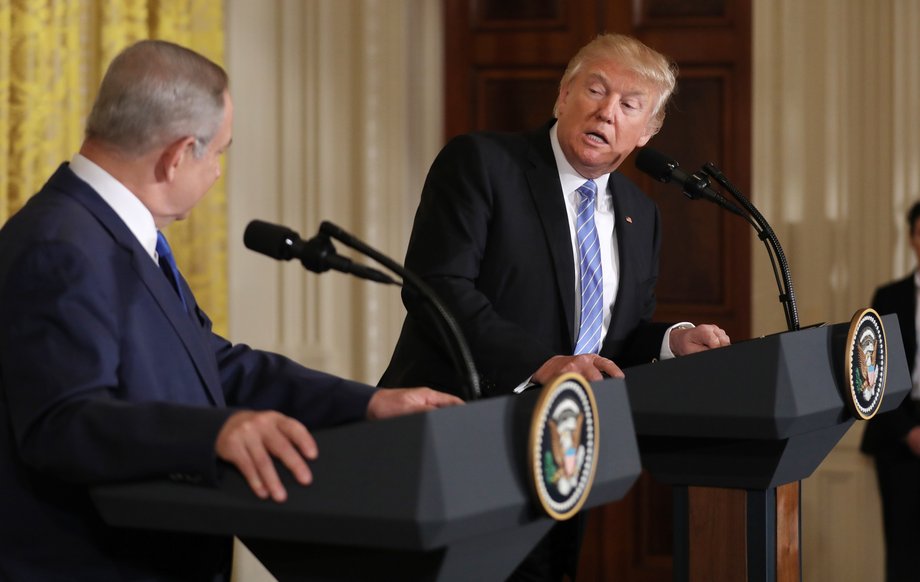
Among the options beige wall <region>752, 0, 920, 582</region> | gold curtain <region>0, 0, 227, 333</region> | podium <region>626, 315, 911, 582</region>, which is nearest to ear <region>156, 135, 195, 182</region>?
podium <region>626, 315, 911, 582</region>

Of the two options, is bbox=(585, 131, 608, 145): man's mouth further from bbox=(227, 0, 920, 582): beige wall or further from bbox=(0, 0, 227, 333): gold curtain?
bbox=(227, 0, 920, 582): beige wall

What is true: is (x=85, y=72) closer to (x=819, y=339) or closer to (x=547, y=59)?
(x=547, y=59)

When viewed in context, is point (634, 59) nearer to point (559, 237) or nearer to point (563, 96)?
point (563, 96)

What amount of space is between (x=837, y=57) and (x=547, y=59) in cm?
126

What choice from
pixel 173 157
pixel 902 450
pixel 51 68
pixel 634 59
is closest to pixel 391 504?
pixel 173 157

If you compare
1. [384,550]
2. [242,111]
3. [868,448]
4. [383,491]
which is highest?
[242,111]

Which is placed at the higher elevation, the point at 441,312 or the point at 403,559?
the point at 441,312

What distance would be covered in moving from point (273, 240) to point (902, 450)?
368 cm

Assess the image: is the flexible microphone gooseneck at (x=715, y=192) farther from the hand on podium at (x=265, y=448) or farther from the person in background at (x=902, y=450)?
the person in background at (x=902, y=450)

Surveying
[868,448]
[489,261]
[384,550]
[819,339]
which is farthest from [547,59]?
[384,550]

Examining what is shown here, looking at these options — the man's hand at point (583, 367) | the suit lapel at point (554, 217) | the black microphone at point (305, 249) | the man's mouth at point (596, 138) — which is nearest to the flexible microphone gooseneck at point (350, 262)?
the black microphone at point (305, 249)

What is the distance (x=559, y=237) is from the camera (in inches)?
123

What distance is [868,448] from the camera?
5.12 metres

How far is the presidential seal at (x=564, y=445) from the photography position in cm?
163
